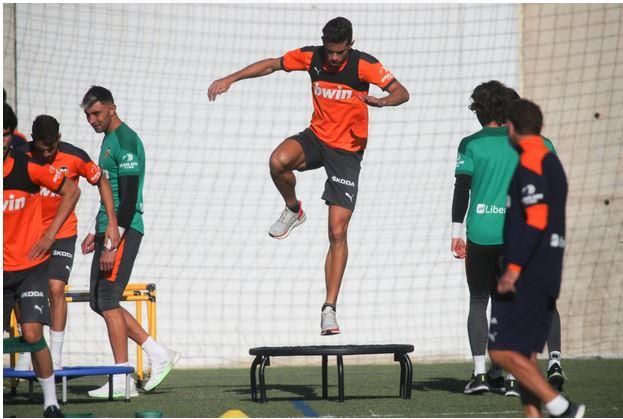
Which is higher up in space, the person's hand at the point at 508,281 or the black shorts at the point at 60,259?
the person's hand at the point at 508,281

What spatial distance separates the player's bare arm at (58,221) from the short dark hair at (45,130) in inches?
23.0

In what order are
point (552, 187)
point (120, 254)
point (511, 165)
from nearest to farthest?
point (552, 187) → point (511, 165) → point (120, 254)

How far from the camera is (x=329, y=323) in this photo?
8.20 metres

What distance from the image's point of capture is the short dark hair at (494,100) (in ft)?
26.6

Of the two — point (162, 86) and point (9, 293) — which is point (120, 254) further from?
point (162, 86)

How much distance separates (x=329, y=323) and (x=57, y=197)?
244 cm

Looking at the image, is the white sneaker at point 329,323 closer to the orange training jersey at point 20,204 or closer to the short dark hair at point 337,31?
the short dark hair at point 337,31

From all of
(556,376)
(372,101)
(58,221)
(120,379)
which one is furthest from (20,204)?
(556,376)

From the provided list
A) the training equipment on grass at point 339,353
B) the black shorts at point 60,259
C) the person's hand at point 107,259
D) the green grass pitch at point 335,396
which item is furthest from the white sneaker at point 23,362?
the training equipment on grass at point 339,353

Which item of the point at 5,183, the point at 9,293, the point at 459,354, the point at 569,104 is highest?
the point at 569,104

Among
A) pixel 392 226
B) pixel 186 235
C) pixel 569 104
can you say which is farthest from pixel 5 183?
pixel 569 104

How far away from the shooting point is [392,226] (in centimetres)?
1268

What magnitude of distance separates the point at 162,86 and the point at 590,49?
4.95 meters

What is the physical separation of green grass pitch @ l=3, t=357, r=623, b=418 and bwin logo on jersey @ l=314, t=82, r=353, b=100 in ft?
7.54
